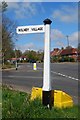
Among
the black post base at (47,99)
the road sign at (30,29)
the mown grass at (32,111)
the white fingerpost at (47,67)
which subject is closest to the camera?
the mown grass at (32,111)

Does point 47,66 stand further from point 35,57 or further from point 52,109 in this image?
point 35,57

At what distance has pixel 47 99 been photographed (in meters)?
7.43

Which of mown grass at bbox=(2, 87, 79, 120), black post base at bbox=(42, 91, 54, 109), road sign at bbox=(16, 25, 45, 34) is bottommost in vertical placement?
mown grass at bbox=(2, 87, 79, 120)

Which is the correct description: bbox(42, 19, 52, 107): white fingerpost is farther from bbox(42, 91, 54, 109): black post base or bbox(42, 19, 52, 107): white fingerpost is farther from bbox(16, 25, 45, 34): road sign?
bbox(16, 25, 45, 34): road sign

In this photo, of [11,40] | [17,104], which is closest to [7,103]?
[17,104]

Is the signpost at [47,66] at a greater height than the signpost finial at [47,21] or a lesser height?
lesser

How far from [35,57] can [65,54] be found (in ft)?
54.6

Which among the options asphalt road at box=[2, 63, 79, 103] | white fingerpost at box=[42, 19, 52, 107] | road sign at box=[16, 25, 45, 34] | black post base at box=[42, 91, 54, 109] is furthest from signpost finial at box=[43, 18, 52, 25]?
asphalt road at box=[2, 63, 79, 103]

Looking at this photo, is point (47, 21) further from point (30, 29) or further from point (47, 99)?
point (47, 99)

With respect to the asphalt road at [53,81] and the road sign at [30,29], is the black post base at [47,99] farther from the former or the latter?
the asphalt road at [53,81]

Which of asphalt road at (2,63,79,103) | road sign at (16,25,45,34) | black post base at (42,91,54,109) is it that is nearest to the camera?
black post base at (42,91,54,109)

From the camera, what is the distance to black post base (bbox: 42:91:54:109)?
7.35 m

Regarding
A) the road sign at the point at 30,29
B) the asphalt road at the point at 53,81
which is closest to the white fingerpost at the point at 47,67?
the road sign at the point at 30,29

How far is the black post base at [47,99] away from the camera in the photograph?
24.1 ft
